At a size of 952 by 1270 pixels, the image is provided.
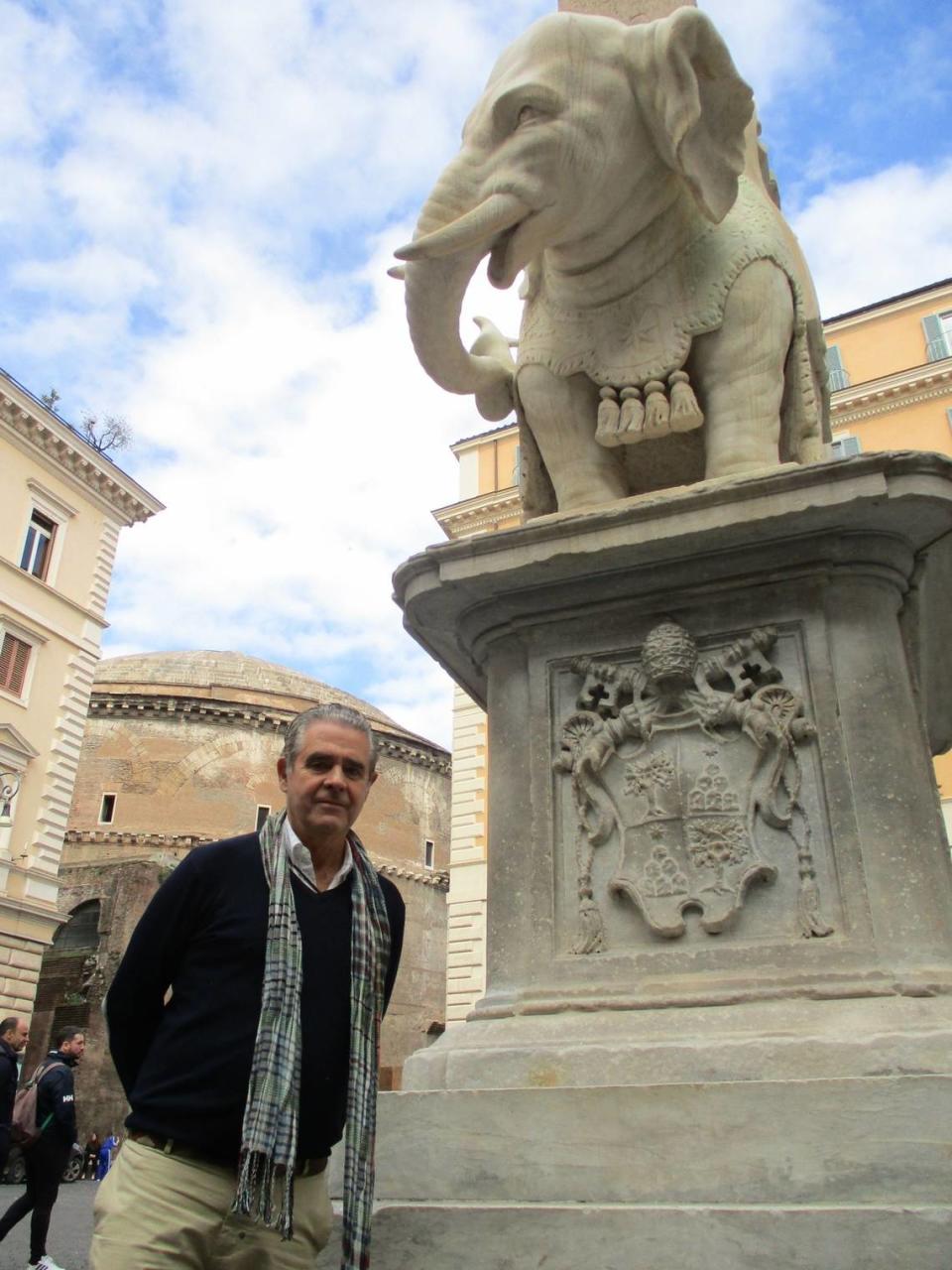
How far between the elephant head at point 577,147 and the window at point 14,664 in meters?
22.9

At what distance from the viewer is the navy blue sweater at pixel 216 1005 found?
199cm

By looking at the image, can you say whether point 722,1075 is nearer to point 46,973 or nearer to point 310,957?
point 310,957

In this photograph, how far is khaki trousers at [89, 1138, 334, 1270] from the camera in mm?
1886

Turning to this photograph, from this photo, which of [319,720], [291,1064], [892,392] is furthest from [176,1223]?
[892,392]

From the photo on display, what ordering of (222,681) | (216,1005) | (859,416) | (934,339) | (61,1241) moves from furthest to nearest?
(222,681) → (859,416) → (934,339) → (61,1241) → (216,1005)

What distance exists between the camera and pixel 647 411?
3971 millimetres

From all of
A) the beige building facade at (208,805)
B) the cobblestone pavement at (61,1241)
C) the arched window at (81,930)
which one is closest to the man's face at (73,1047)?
the cobblestone pavement at (61,1241)

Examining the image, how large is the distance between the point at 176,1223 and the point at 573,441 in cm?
301

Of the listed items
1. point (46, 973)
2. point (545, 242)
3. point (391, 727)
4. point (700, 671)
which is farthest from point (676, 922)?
point (391, 727)

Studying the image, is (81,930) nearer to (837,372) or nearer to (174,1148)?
(837,372)

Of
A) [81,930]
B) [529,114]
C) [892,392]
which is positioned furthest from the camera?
[81,930]

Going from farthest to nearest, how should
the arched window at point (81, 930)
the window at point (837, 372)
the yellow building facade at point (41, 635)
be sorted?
the arched window at point (81, 930) < the yellow building facade at point (41, 635) < the window at point (837, 372)

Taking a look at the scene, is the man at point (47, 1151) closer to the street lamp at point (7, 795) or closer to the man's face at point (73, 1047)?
the man's face at point (73, 1047)

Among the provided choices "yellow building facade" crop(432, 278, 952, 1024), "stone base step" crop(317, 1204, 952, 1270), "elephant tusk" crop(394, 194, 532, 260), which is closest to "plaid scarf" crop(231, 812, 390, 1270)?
"stone base step" crop(317, 1204, 952, 1270)
